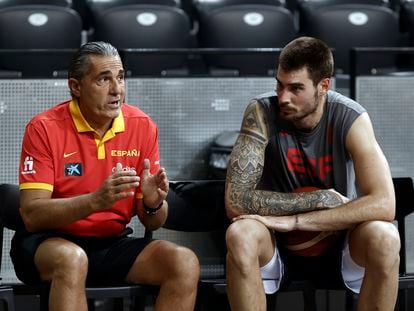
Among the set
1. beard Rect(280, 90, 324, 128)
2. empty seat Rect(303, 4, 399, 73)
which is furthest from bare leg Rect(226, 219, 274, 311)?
empty seat Rect(303, 4, 399, 73)

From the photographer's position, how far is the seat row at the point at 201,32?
546 centimetres

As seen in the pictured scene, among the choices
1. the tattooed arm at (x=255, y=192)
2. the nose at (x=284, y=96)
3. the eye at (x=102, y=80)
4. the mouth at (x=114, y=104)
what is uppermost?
the eye at (x=102, y=80)

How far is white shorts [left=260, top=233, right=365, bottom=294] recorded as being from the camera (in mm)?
3658

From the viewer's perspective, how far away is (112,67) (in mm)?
3670

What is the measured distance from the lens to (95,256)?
11.9 feet

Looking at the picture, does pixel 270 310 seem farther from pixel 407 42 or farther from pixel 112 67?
pixel 407 42

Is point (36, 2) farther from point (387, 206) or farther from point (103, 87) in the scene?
point (387, 206)

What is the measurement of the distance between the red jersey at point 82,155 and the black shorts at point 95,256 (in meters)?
0.05

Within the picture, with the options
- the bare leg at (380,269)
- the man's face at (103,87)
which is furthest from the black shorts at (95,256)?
the bare leg at (380,269)

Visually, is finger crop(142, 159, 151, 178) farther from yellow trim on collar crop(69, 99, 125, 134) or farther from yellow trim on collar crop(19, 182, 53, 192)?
yellow trim on collar crop(19, 182, 53, 192)

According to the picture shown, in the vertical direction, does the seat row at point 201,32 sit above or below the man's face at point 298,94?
above

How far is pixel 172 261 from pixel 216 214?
0.50 m

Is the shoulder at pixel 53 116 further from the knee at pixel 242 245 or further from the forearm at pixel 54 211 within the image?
the knee at pixel 242 245

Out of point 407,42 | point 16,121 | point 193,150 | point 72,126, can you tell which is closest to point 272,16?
point 407,42
